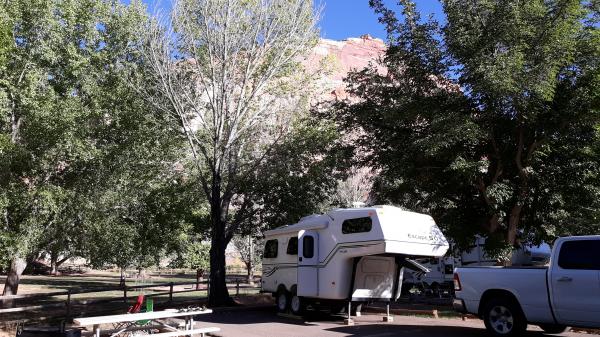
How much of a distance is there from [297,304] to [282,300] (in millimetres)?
1103

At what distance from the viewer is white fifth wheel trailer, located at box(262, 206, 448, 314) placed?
12.4 meters

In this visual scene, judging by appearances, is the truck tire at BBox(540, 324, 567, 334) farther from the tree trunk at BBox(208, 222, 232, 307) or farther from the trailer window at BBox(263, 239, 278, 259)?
the tree trunk at BBox(208, 222, 232, 307)

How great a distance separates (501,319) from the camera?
10016 millimetres

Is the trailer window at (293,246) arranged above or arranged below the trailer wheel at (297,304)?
above

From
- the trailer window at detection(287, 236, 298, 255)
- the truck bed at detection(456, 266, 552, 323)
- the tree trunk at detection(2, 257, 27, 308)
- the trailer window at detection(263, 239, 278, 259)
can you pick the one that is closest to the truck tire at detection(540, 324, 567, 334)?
the truck bed at detection(456, 266, 552, 323)

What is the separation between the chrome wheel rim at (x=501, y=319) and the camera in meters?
9.85

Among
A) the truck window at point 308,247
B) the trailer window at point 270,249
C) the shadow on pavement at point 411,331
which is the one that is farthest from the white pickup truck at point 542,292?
the trailer window at point 270,249

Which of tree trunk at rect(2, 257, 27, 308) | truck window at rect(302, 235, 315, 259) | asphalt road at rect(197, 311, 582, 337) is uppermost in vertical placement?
truck window at rect(302, 235, 315, 259)

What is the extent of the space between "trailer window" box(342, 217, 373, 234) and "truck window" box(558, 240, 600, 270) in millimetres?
4385

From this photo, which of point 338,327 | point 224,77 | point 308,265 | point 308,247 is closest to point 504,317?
point 338,327

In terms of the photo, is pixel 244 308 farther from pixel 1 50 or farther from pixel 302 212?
pixel 1 50

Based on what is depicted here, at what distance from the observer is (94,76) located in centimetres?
1848

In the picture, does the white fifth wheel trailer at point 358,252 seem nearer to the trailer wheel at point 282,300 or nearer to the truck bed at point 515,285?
the trailer wheel at point 282,300

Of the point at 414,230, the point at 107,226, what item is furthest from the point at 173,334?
the point at 107,226
